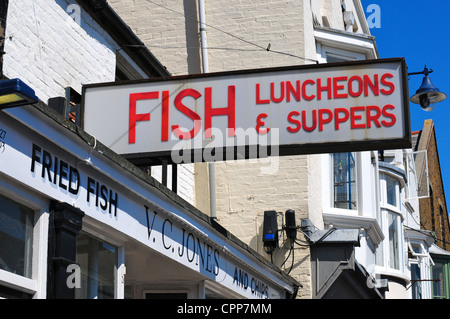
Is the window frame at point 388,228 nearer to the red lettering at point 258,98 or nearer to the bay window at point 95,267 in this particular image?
the red lettering at point 258,98

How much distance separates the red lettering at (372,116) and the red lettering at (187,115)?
1724 millimetres

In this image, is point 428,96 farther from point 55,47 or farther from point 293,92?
point 55,47

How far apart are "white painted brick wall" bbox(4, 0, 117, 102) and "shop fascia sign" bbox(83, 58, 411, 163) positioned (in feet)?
1.81

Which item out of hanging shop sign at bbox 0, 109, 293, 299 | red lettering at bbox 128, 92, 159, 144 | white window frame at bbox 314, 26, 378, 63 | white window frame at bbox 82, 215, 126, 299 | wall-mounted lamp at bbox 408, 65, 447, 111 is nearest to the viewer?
hanging shop sign at bbox 0, 109, 293, 299

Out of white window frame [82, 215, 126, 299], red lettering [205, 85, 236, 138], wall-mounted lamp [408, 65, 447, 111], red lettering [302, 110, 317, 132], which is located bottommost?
white window frame [82, 215, 126, 299]

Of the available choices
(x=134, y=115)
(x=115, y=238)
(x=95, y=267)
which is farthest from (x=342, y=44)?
(x=95, y=267)

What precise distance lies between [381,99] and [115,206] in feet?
10.3

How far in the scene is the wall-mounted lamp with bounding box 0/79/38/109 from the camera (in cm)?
475

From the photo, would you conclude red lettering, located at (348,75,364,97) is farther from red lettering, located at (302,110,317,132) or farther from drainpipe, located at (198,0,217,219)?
drainpipe, located at (198,0,217,219)

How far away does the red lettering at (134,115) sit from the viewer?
892 cm

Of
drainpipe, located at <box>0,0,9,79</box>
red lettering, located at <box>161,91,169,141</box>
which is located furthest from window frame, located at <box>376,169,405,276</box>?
drainpipe, located at <box>0,0,9,79</box>

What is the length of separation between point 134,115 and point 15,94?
13.7 ft
